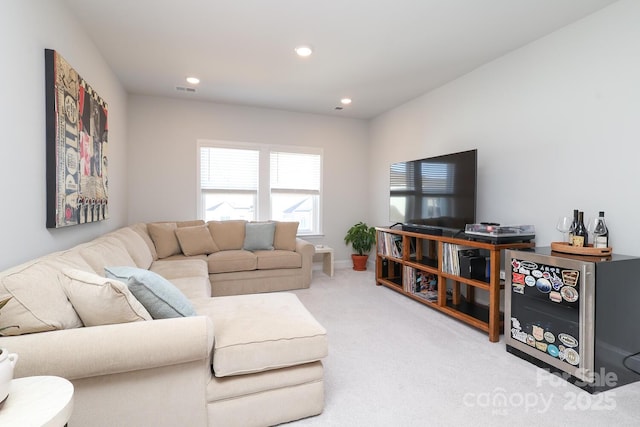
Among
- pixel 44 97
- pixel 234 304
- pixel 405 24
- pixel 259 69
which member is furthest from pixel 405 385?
pixel 259 69

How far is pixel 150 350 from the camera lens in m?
1.28

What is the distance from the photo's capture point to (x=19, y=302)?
1.21 m

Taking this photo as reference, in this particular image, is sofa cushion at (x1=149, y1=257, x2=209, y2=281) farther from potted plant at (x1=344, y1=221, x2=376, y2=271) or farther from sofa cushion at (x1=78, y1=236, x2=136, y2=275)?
potted plant at (x1=344, y1=221, x2=376, y2=271)

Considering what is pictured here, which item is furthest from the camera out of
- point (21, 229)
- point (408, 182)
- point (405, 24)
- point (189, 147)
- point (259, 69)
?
point (189, 147)

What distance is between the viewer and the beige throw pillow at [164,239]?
3.75m

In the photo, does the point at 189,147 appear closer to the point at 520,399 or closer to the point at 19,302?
the point at 19,302

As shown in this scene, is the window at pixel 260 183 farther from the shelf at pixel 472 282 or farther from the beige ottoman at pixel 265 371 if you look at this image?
the beige ottoman at pixel 265 371

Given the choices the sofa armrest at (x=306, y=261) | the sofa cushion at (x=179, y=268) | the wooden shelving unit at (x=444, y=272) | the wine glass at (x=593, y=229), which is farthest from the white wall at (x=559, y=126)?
the sofa cushion at (x=179, y=268)

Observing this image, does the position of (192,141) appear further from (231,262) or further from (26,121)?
(26,121)

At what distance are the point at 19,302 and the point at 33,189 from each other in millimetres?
893

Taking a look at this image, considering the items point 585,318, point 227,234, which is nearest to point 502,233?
point 585,318

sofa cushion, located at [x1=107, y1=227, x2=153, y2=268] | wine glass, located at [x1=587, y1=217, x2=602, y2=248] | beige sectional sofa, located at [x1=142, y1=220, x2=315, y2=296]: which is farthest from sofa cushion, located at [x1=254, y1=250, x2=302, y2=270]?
wine glass, located at [x1=587, y1=217, x2=602, y2=248]

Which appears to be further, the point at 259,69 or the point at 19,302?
the point at 259,69

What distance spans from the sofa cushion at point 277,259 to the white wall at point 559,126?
2.23 metres
